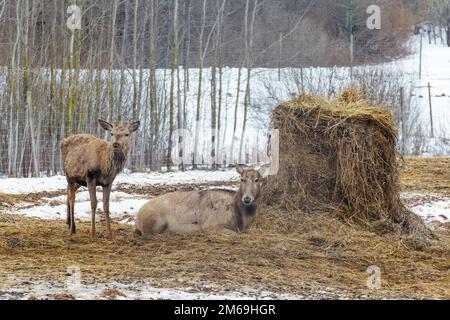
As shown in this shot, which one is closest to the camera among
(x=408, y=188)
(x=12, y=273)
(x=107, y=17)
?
(x=12, y=273)

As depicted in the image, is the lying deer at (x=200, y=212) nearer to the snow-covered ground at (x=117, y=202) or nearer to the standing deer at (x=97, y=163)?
the standing deer at (x=97, y=163)

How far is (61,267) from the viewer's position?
8.81 m

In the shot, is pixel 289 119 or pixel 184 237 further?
pixel 289 119

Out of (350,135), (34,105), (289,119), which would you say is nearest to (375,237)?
(350,135)

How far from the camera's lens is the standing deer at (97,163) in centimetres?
1134

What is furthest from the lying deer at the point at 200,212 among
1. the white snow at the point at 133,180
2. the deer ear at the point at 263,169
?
the white snow at the point at 133,180

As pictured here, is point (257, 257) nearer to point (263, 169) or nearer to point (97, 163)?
point (263, 169)

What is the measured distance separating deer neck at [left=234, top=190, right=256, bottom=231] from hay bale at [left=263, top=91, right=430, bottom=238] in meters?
Answer: 0.63

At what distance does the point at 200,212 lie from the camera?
37.7 ft

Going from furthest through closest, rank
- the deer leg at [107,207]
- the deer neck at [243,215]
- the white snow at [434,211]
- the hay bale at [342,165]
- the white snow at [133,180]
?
the white snow at [133,180]
the white snow at [434,211]
the hay bale at [342,165]
the deer neck at [243,215]
the deer leg at [107,207]

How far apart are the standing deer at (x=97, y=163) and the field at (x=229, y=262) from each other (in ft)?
1.94

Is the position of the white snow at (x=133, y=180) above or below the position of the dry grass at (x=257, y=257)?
above
